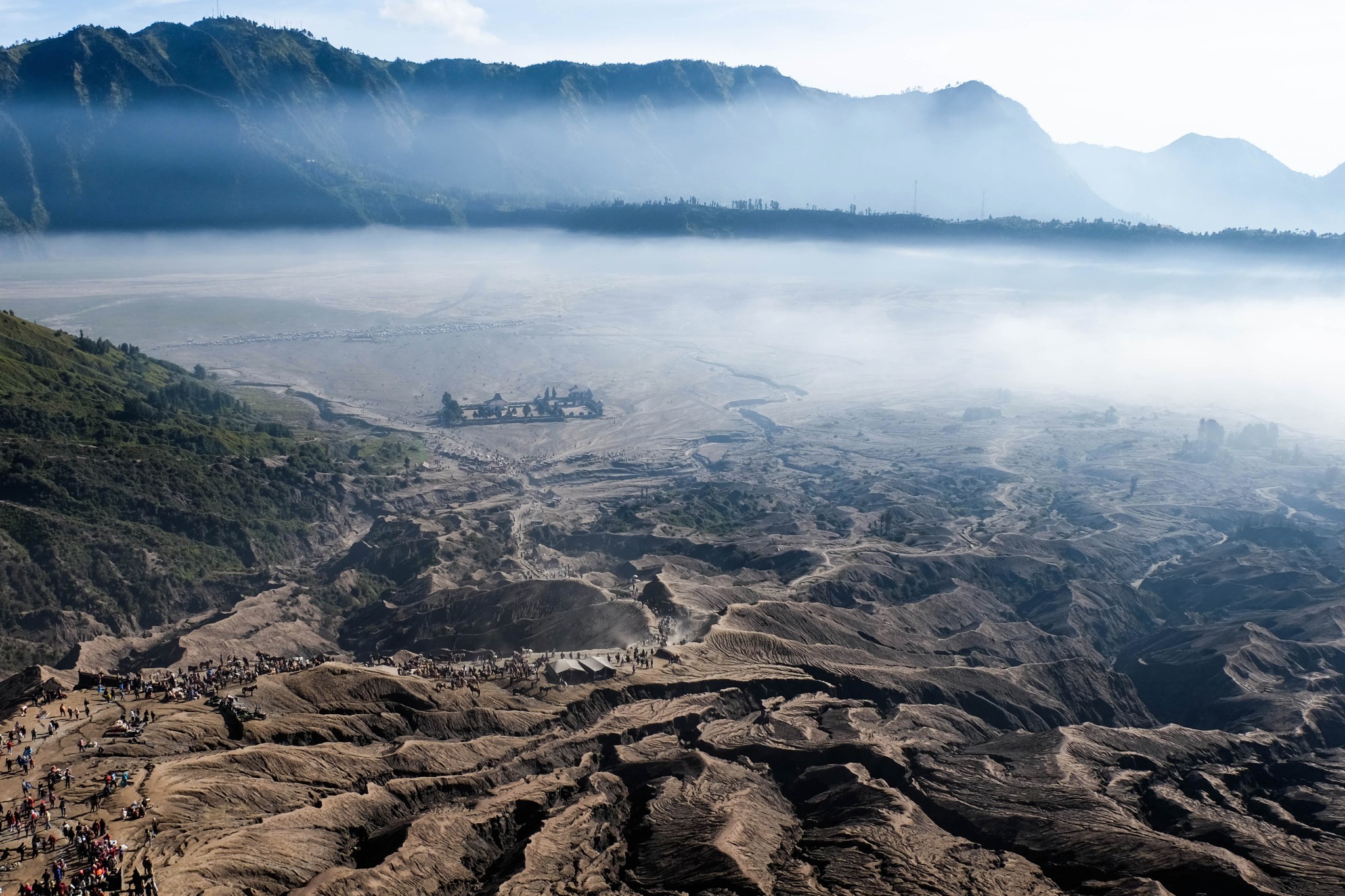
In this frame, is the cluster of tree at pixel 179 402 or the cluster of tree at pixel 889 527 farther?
the cluster of tree at pixel 179 402

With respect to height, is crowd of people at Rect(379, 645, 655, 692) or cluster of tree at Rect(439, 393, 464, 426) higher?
crowd of people at Rect(379, 645, 655, 692)

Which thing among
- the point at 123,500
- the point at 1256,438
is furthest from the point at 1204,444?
the point at 123,500

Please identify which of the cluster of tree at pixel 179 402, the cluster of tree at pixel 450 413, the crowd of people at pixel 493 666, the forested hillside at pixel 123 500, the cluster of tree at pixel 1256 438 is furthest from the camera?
the cluster of tree at pixel 1256 438

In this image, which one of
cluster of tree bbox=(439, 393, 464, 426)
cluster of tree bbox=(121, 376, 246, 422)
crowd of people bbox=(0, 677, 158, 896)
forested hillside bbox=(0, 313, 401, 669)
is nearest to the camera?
crowd of people bbox=(0, 677, 158, 896)

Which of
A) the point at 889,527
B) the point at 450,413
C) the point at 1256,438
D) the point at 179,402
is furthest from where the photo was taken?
the point at 1256,438

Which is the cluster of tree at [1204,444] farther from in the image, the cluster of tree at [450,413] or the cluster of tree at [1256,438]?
the cluster of tree at [450,413]

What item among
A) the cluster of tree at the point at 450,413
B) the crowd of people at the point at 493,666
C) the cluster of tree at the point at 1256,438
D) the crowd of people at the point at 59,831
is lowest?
the cluster of tree at the point at 1256,438

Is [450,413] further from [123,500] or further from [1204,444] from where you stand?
[1204,444]

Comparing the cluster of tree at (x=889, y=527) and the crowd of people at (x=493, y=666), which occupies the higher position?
the crowd of people at (x=493, y=666)

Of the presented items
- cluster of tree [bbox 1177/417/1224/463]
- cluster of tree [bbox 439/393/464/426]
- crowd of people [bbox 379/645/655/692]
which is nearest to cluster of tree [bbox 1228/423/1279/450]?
cluster of tree [bbox 1177/417/1224/463]

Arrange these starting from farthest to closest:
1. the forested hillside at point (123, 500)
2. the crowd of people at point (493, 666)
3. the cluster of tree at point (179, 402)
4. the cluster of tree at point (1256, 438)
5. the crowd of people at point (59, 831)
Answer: the cluster of tree at point (1256, 438)
the cluster of tree at point (179, 402)
the forested hillside at point (123, 500)
the crowd of people at point (493, 666)
the crowd of people at point (59, 831)

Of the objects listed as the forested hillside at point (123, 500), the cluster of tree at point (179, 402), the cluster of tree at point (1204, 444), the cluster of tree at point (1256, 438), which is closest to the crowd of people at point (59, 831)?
the forested hillside at point (123, 500)

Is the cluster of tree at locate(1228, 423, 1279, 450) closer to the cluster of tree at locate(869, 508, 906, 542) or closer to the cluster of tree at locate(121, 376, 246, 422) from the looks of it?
the cluster of tree at locate(869, 508, 906, 542)
